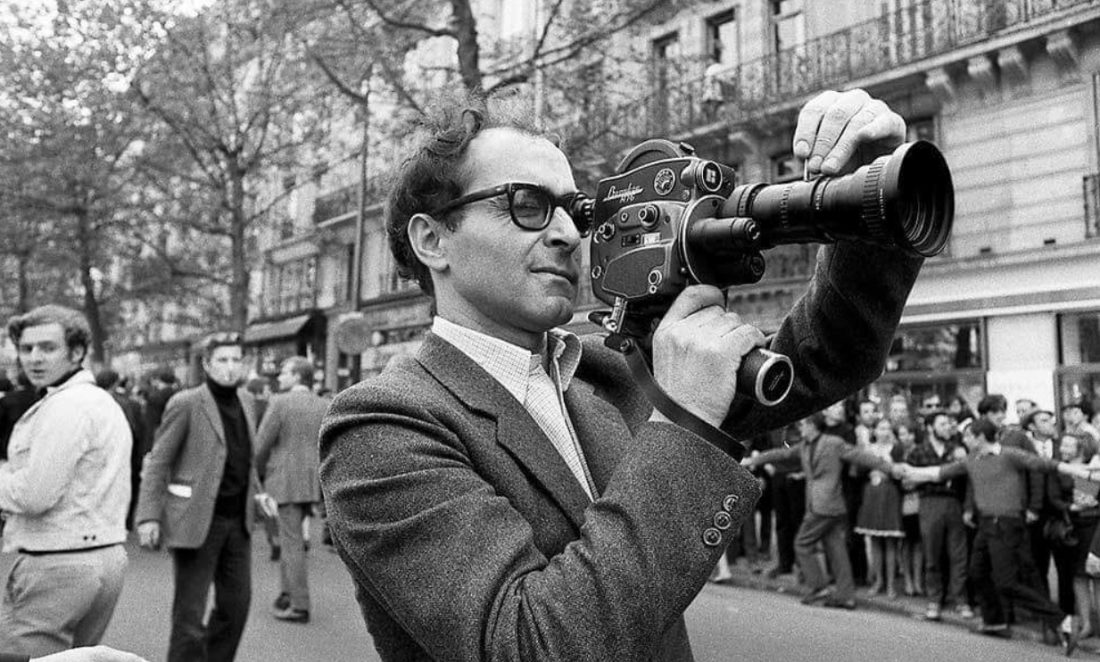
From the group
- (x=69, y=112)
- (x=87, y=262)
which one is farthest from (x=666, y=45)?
(x=87, y=262)

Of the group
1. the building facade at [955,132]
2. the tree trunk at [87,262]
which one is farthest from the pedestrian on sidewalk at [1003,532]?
the tree trunk at [87,262]

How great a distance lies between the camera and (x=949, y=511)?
8.77 metres

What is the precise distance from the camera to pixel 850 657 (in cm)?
712

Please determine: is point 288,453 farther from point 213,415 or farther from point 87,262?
point 87,262

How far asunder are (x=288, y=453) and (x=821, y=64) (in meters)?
12.7

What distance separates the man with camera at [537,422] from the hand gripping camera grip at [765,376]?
0.06ft

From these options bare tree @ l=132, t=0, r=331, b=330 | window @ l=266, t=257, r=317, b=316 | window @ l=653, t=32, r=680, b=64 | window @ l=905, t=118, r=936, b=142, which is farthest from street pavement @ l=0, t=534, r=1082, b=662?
window @ l=266, t=257, r=317, b=316

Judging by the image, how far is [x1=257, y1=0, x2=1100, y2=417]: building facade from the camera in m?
13.5

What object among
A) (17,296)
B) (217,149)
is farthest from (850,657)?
(17,296)

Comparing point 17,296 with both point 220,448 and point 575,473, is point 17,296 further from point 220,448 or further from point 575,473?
point 575,473

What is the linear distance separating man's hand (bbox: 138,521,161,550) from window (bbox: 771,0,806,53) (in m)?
15.2

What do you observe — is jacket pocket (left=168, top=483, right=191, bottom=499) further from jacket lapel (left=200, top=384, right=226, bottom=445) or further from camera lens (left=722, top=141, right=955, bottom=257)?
camera lens (left=722, top=141, right=955, bottom=257)

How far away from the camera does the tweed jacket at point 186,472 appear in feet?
17.4

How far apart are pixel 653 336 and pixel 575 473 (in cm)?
32
